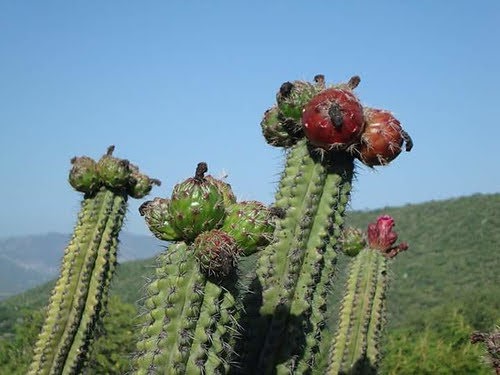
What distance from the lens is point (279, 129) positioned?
359 cm


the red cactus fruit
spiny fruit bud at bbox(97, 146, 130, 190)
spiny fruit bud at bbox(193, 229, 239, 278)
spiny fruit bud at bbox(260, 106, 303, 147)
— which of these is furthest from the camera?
spiny fruit bud at bbox(97, 146, 130, 190)

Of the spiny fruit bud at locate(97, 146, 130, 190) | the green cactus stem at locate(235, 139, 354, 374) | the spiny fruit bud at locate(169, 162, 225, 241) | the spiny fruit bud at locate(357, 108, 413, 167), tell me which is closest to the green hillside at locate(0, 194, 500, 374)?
the spiny fruit bud at locate(97, 146, 130, 190)

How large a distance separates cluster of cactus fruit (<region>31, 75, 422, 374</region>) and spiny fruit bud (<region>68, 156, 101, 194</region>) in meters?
0.10

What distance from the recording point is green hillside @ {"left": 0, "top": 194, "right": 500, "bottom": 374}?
12.1 m

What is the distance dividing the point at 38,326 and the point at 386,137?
831 centimetres

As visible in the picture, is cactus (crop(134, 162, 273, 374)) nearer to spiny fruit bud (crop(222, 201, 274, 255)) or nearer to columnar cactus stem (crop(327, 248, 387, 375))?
spiny fruit bud (crop(222, 201, 274, 255))

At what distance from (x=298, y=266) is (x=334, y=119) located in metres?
0.76

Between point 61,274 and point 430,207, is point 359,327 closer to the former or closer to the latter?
point 61,274

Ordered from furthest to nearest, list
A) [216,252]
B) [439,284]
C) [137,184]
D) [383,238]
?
[439,284]
[383,238]
[137,184]
[216,252]

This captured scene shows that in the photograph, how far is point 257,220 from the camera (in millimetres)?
2541

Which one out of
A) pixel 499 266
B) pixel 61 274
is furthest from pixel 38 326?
pixel 499 266

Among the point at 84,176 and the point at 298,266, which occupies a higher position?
the point at 84,176

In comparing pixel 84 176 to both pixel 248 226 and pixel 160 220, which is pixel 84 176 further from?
pixel 248 226

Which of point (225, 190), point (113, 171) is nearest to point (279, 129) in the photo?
point (225, 190)
